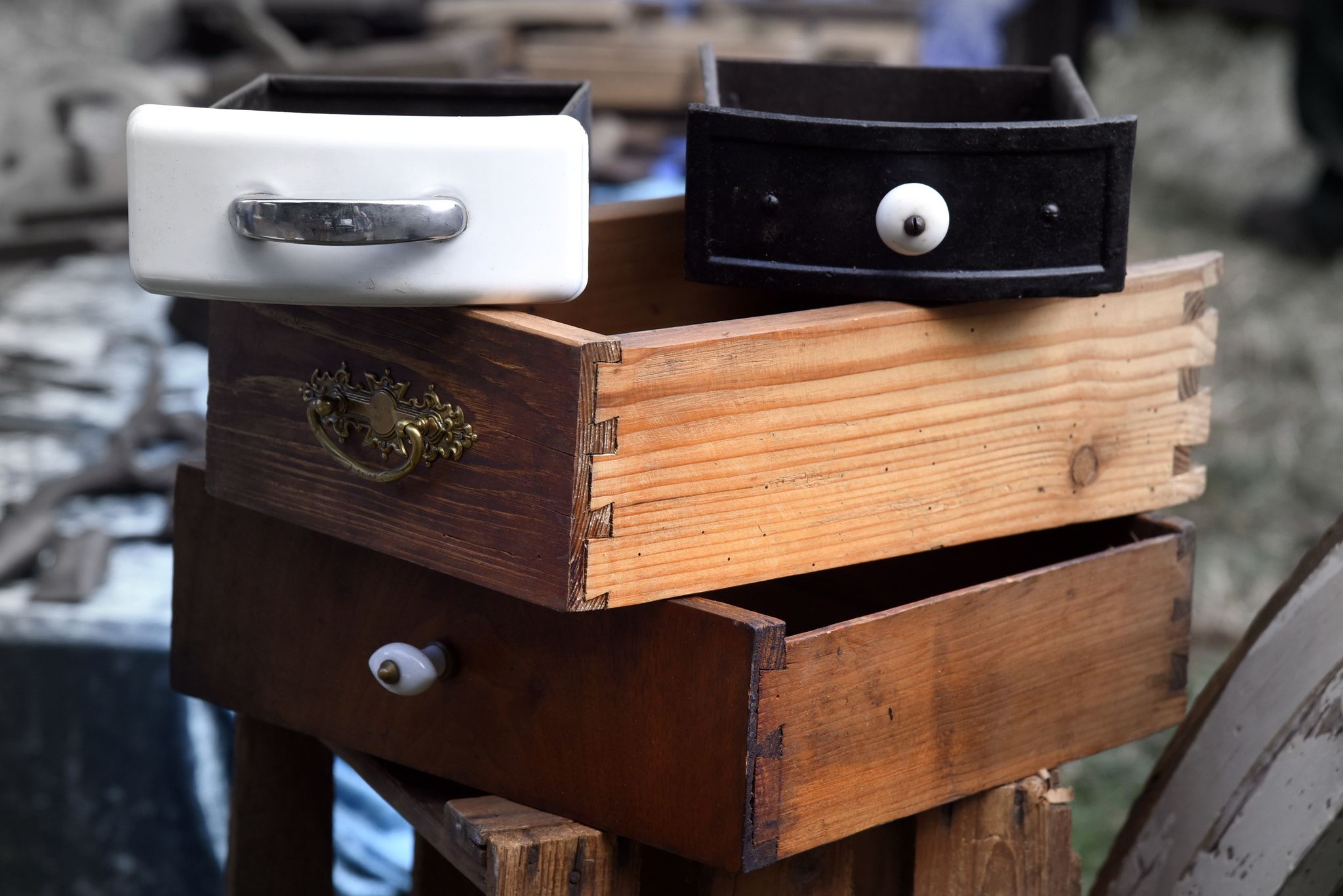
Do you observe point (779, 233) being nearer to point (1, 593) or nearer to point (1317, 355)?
point (1, 593)

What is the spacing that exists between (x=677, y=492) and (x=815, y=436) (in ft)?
0.38

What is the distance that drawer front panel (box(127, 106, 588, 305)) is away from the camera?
0.79m

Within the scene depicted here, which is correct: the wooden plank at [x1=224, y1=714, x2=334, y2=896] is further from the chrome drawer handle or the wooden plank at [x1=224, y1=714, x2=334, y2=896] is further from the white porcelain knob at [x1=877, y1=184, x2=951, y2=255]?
the white porcelain knob at [x1=877, y1=184, x2=951, y2=255]

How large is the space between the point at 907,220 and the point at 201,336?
138 centimetres

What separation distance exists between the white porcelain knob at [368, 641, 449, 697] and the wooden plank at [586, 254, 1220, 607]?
0.18m

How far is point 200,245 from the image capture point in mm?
820

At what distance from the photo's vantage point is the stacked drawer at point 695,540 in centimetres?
86

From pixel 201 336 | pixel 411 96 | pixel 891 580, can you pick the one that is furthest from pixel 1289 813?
pixel 201 336

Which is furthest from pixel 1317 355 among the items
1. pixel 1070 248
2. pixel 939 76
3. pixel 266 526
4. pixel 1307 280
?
pixel 266 526

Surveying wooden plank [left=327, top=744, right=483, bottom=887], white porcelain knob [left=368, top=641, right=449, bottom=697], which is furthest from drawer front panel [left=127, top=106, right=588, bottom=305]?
wooden plank [left=327, top=744, right=483, bottom=887]

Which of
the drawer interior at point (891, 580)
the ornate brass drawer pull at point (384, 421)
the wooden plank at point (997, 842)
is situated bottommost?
the wooden plank at point (997, 842)

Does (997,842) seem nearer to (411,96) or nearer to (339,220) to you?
(339,220)

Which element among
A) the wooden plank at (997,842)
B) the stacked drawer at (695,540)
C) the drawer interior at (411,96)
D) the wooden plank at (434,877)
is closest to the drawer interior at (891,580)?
the stacked drawer at (695,540)

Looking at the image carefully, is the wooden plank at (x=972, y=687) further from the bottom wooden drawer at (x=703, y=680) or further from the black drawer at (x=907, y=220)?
the black drawer at (x=907, y=220)
